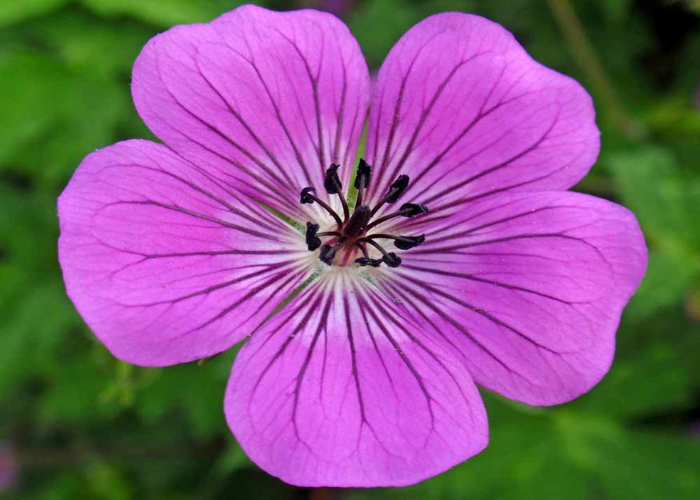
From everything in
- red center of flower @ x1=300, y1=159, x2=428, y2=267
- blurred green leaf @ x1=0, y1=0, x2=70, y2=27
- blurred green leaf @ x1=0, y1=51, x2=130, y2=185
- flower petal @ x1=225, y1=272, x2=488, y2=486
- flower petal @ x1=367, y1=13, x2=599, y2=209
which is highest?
flower petal @ x1=367, y1=13, x2=599, y2=209

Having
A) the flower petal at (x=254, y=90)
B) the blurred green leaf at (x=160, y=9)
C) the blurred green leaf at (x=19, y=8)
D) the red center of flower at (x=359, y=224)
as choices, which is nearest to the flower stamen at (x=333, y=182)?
the red center of flower at (x=359, y=224)

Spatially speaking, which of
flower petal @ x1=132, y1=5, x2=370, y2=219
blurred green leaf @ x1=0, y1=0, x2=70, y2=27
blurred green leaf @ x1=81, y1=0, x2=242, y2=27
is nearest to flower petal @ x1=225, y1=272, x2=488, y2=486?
flower petal @ x1=132, y1=5, x2=370, y2=219

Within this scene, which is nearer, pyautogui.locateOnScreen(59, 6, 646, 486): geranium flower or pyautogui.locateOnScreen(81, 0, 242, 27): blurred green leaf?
pyautogui.locateOnScreen(59, 6, 646, 486): geranium flower

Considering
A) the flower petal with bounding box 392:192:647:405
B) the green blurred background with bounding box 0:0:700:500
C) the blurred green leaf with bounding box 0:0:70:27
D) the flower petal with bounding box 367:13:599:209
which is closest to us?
the flower petal with bounding box 392:192:647:405

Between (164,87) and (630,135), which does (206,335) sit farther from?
(630,135)

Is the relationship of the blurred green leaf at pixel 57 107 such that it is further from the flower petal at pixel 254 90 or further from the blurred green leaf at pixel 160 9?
the flower petal at pixel 254 90

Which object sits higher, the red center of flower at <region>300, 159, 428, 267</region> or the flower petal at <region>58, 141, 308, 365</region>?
the red center of flower at <region>300, 159, 428, 267</region>

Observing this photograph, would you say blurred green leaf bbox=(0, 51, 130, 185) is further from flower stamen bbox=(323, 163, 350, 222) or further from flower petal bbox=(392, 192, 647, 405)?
flower petal bbox=(392, 192, 647, 405)
